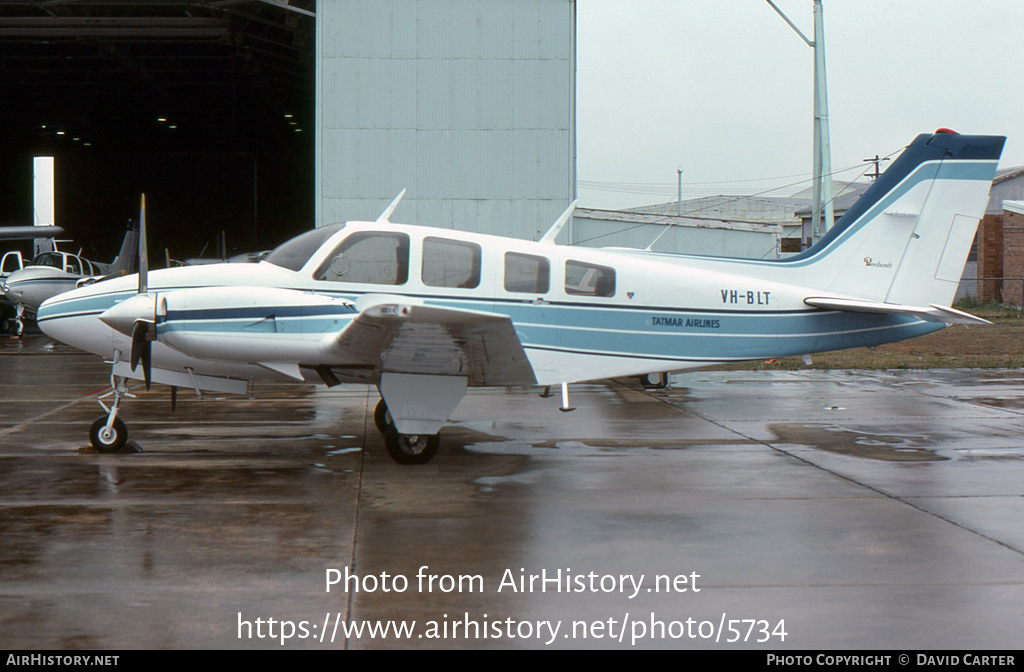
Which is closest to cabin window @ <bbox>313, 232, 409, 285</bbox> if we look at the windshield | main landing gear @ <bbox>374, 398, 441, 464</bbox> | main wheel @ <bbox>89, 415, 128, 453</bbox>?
the windshield

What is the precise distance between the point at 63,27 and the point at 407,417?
23561 millimetres

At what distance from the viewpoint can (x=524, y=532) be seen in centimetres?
582

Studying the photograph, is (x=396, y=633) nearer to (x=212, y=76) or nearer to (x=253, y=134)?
(x=212, y=76)

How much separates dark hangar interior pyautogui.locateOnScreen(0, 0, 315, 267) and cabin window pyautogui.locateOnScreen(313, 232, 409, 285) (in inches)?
577

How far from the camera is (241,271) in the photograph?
8344mm

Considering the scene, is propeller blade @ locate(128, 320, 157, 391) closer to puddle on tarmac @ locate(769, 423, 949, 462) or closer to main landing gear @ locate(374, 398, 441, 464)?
main landing gear @ locate(374, 398, 441, 464)

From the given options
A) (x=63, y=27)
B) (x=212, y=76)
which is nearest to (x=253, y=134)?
(x=212, y=76)

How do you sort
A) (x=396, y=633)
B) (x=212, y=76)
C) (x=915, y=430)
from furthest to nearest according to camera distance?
(x=212, y=76) < (x=915, y=430) < (x=396, y=633)

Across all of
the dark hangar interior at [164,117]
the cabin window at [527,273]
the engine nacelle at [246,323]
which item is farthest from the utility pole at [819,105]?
the dark hangar interior at [164,117]

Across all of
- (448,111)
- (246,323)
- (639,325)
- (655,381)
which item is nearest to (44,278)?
(448,111)

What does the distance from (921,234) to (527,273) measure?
15.6ft

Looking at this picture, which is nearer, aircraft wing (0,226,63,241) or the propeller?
the propeller

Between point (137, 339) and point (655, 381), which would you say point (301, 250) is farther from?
point (655, 381)

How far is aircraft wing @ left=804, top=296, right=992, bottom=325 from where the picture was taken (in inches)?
366
